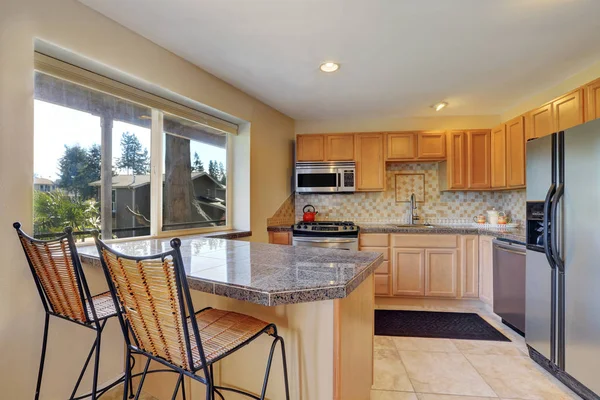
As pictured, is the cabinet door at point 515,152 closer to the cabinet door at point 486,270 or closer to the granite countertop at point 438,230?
the granite countertop at point 438,230

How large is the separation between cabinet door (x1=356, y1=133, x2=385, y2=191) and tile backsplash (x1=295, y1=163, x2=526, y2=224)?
298 mm

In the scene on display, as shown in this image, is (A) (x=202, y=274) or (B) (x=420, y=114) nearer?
(A) (x=202, y=274)

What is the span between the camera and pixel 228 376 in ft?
4.72

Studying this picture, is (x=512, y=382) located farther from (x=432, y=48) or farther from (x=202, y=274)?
(x=432, y=48)

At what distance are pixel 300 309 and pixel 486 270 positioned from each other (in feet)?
8.88

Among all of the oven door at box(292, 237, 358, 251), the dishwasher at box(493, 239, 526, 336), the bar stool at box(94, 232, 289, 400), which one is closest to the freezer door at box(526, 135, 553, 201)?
the dishwasher at box(493, 239, 526, 336)

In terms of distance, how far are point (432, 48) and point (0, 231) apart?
9.05ft

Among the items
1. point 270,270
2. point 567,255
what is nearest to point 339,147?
point 567,255

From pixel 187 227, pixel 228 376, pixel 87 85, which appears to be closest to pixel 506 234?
pixel 228 376

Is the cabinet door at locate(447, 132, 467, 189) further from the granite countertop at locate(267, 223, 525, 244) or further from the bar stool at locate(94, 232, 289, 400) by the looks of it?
the bar stool at locate(94, 232, 289, 400)

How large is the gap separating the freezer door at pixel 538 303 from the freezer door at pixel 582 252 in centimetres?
15

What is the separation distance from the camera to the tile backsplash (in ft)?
12.3

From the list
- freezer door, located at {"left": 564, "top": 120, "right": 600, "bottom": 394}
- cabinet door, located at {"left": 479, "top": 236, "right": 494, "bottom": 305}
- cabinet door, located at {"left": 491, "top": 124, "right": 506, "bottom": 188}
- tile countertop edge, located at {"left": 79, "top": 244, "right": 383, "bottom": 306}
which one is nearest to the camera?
tile countertop edge, located at {"left": 79, "top": 244, "right": 383, "bottom": 306}

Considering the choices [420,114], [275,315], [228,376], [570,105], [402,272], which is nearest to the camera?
[275,315]
